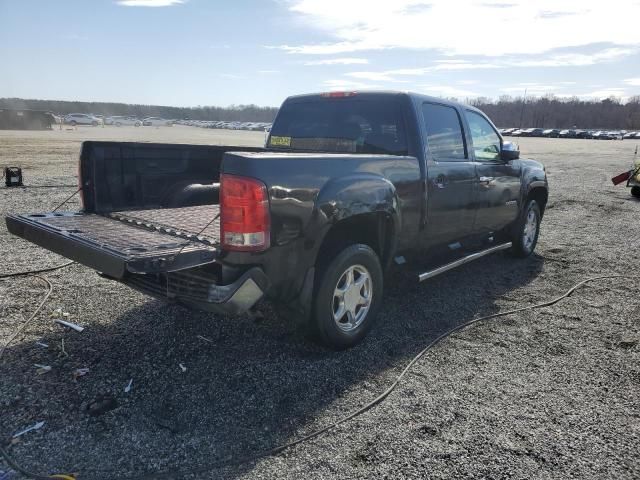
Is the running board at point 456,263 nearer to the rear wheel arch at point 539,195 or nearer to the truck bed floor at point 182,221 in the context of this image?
the rear wheel arch at point 539,195

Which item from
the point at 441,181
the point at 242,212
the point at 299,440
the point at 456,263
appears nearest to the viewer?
the point at 299,440

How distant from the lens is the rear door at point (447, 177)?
4.41 meters

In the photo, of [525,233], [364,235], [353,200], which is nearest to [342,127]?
[364,235]

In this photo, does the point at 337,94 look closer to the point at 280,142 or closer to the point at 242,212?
the point at 280,142

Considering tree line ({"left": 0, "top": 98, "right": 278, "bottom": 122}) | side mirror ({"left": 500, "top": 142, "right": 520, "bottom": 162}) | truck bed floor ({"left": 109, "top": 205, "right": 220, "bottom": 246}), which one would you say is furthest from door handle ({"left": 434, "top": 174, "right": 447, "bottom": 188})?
tree line ({"left": 0, "top": 98, "right": 278, "bottom": 122})

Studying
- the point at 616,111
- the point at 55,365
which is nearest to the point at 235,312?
the point at 55,365

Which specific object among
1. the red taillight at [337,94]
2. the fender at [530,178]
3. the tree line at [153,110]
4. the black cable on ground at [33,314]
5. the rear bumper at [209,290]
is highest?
the tree line at [153,110]

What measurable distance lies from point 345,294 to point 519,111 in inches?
5571

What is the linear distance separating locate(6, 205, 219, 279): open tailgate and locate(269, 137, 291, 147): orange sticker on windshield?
1.23 metres

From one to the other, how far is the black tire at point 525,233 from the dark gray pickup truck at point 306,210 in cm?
59

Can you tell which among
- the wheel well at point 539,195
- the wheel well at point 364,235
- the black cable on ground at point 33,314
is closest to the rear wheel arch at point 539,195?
the wheel well at point 539,195

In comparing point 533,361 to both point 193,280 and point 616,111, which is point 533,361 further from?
point 616,111

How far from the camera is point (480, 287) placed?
5488 mm

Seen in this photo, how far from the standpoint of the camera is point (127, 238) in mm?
3254
